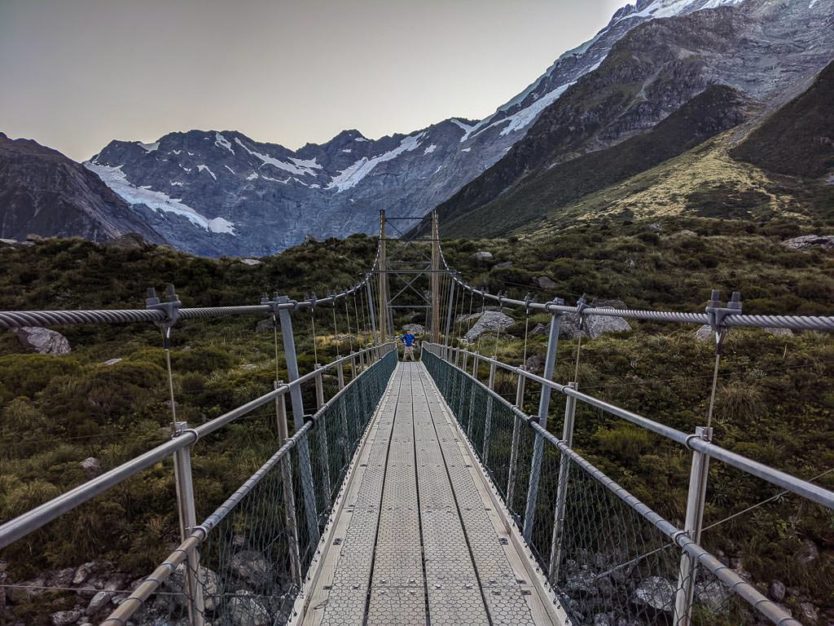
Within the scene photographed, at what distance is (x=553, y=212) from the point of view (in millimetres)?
61438

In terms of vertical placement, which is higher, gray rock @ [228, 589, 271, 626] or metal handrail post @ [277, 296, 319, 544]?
metal handrail post @ [277, 296, 319, 544]

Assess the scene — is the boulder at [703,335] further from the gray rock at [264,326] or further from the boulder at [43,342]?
the boulder at [43,342]

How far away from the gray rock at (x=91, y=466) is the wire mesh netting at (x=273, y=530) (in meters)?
2.30

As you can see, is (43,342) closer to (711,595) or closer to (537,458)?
(537,458)

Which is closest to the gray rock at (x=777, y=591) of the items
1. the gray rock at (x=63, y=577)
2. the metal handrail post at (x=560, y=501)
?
the metal handrail post at (x=560, y=501)

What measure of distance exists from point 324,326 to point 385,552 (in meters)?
15.5

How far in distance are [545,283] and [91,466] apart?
673 inches

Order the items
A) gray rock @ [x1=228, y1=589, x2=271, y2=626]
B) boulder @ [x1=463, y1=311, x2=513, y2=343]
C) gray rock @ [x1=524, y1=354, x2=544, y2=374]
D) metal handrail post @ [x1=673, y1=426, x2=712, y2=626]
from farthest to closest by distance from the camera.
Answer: boulder @ [x1=463, y1=311, x2=513, y2=343]
gray rock @ [x1=524, y1=354, x2=544, y2=374]
gray rock @ [x1=228, y1=589, x2=271, y2=626]
metal handrail post @ [x1=673, y1=426, x2=712, y2=626]

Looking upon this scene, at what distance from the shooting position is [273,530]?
2316mm

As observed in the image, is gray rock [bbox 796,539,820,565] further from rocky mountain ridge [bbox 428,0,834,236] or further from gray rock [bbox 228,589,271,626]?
rocky mountain ridge [bbox 428,0,834,236]

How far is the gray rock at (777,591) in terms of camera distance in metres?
4.50

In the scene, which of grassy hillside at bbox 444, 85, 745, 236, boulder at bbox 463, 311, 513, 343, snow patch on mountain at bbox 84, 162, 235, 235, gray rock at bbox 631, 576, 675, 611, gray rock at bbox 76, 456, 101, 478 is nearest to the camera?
gray rock at bbox 631, 576, 675, 611

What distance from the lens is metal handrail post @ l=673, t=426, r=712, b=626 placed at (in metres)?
1.28

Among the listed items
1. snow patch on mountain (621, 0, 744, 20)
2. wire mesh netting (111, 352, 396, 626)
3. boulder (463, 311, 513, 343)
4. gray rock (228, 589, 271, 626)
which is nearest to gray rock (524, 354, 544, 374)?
boulder (463, 311, 513, 343)
